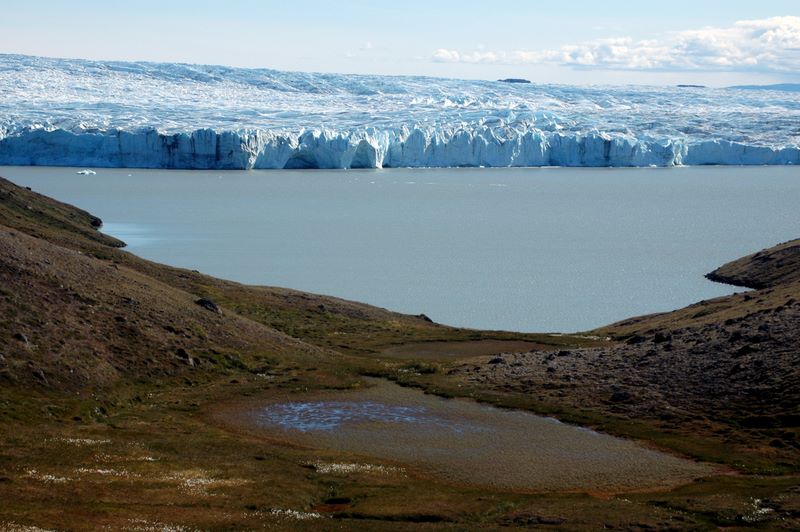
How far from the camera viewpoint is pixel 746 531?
18156 millimetres

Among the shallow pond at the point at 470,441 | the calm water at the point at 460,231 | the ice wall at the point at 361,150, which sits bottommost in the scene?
the calm water at the point at 460,231

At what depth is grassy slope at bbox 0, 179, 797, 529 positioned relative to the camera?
63.2ft

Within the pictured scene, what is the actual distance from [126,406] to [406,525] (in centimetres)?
1295

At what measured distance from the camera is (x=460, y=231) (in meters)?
95.3

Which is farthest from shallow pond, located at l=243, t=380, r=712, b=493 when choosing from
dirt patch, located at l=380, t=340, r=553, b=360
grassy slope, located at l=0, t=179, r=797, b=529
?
dirt patch, located at l=380, t=340, r=553, b=360

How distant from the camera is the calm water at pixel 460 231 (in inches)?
2451

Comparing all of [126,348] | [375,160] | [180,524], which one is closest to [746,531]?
[180,524]

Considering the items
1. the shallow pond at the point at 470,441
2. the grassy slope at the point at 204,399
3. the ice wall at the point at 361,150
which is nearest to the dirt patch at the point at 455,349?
the grassy slope at the point at 204,399

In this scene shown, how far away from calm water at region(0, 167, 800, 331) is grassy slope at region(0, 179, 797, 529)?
10932mm

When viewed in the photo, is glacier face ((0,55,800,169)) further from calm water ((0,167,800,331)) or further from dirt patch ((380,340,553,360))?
dirt patch ((380,340,553,360))

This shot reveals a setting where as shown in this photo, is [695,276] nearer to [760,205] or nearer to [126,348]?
[126,348]

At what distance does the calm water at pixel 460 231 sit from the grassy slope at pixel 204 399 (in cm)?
1093

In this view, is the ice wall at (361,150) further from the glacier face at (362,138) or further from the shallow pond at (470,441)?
the shallow pond at (470,441)

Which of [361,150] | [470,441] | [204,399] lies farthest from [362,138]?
[470,441]
